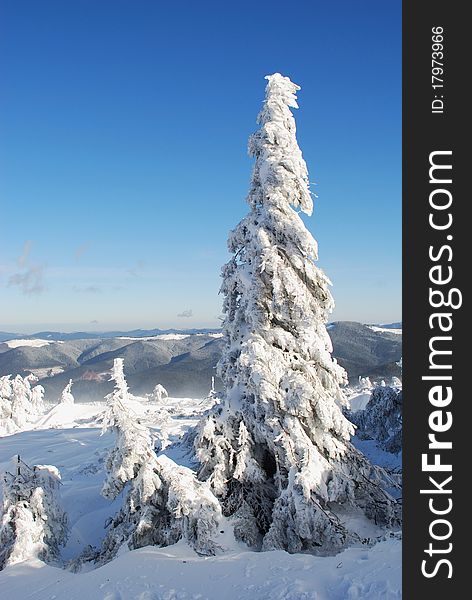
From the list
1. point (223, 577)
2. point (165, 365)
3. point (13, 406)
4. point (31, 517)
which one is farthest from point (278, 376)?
point (165, 365)

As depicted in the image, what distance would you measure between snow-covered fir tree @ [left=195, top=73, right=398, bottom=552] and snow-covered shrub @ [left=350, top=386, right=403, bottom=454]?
9.13 metres

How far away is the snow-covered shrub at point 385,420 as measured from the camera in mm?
20405

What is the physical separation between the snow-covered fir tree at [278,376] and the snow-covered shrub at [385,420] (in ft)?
29.9

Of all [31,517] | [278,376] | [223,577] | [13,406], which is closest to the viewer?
[223,577]

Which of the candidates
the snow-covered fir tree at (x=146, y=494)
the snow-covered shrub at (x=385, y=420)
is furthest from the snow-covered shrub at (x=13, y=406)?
the snow-covered fir tree at (x=146, y=494)

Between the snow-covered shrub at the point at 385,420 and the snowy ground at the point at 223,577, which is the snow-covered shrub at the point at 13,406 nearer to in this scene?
the snow-covered shrub at the point at 385,420

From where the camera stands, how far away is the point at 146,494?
11.3 m

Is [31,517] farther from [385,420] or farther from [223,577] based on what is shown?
[385,420]

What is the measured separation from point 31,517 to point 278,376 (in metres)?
8.29

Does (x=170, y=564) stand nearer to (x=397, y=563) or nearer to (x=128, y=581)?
(x=128, y=581)

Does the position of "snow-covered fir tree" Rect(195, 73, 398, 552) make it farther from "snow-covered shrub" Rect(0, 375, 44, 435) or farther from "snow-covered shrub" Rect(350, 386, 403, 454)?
"snow-covered shrub" Rect(0, 375, 44, 435)

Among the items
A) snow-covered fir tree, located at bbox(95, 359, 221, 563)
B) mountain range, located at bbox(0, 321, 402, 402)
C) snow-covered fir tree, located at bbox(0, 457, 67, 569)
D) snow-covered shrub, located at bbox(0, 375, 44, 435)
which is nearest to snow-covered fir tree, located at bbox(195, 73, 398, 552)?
snow-covered fir tree, located at bbox(95, 359, 221, 563)

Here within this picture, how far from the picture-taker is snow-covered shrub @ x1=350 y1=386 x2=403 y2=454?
20405 mm

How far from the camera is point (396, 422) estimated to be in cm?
2072
